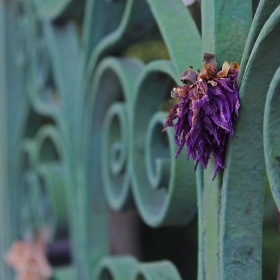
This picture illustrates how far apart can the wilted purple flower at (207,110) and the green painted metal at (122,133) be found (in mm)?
13

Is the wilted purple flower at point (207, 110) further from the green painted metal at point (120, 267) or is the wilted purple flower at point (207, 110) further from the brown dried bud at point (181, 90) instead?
the green painted metal at point (120, 267)

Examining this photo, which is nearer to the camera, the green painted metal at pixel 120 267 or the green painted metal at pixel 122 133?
the green painted metal at pixel 122 133

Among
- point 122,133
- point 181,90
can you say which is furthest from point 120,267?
point 181,90

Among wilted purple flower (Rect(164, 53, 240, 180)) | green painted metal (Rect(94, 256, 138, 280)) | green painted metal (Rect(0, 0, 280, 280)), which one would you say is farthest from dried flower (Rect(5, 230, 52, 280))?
wilted purple flower (Rect(164, 53, 240, 180))

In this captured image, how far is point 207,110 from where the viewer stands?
1.60ft

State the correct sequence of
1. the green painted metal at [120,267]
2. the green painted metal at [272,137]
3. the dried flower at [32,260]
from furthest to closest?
the dried flower at [32,260] → the green painted metal at [120,267] → the green painted metal at [272,137]

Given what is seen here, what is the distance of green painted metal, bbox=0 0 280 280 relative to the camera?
0.53 metres

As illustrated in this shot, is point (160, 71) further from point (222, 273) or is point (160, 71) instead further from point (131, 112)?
point (222, 273)

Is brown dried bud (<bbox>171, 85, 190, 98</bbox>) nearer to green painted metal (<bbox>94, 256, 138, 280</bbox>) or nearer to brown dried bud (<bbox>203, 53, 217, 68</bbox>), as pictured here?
brown dried bud (<bbox>203, 53, 217, 68</bbox>)

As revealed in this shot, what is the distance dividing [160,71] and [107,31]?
29 centimetres

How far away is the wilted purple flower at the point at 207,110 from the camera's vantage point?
491 millimetres

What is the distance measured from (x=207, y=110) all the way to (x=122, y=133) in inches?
16.5

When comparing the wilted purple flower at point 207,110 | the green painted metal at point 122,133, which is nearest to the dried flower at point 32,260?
the green painted metal at point 122,133

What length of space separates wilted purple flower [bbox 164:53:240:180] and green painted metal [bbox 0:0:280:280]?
0.01 metres
